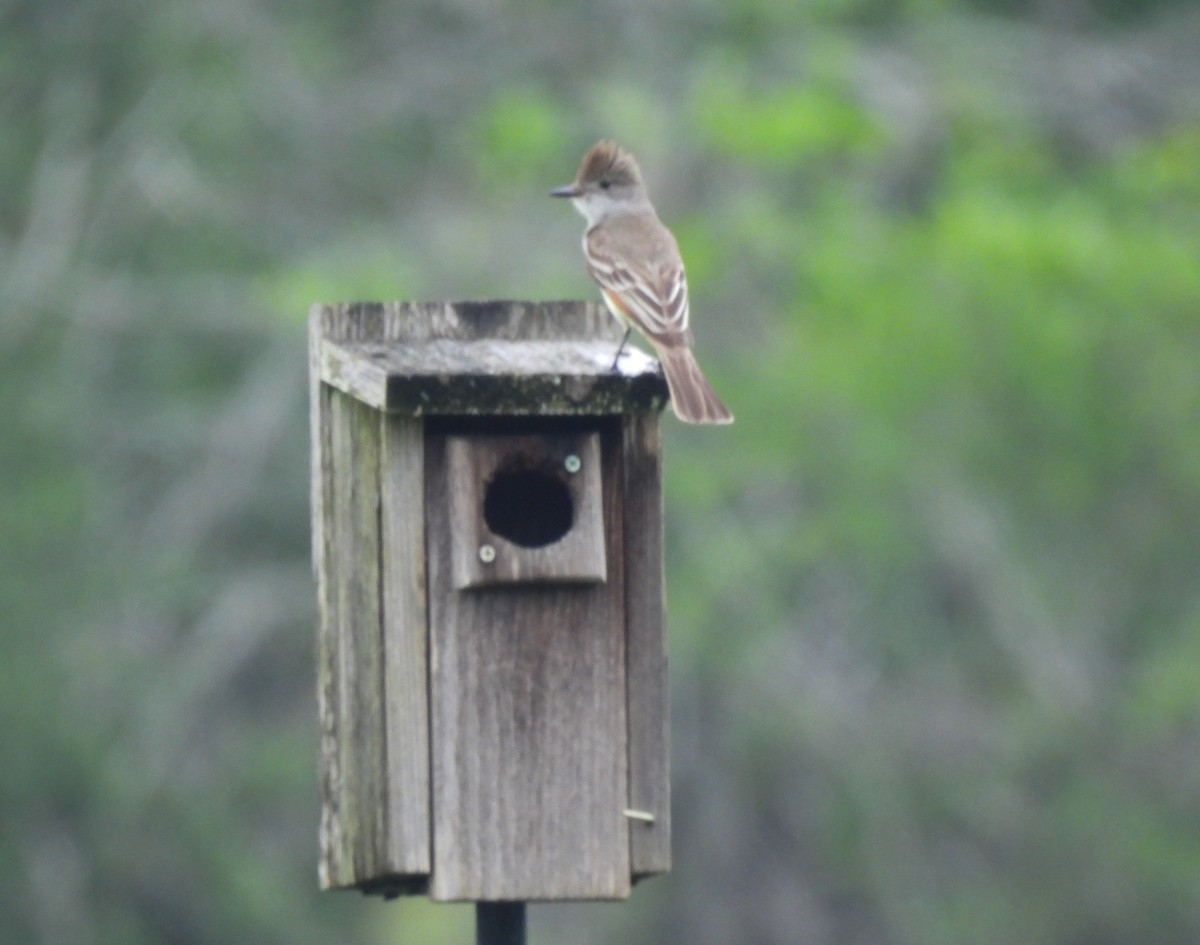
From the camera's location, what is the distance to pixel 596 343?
5262 mm

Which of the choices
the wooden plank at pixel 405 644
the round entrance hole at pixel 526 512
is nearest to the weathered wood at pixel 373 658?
the wooden plank at pixel 405 644

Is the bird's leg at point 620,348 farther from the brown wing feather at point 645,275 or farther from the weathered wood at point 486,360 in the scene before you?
the brown wing feather at point 645,275

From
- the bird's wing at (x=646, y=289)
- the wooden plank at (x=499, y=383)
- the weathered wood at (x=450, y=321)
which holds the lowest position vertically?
the wooden plank at (x=499, y=383)

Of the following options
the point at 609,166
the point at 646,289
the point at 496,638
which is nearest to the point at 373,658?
the point at 496,638

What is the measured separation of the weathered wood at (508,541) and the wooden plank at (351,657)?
7.2 inches

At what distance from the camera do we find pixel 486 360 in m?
4.92

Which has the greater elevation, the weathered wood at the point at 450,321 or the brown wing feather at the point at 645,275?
the brown wing feather at the point at 645,275

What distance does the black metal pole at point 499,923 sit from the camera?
4.72 meters

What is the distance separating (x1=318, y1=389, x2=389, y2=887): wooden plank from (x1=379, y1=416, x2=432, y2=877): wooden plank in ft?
0.11

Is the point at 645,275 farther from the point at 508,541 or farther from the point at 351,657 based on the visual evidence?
the point at 351,657

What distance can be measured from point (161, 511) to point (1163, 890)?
20.0ft

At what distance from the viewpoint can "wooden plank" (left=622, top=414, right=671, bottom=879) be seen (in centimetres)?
496

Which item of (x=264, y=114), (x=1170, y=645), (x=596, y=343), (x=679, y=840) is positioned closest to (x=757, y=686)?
(x=679, y=840)

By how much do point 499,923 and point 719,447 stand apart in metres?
11.4
